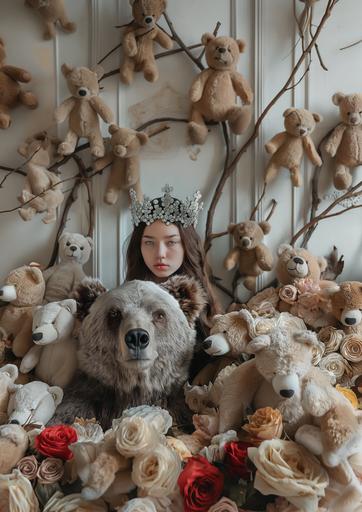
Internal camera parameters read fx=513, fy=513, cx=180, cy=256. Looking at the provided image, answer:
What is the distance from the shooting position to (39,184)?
1436mm

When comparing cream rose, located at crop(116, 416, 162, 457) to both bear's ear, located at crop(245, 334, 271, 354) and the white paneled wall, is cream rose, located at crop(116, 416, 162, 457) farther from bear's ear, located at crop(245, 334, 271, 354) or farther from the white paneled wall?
the white paneled wall

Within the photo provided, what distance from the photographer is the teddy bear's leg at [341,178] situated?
1441 millimetres

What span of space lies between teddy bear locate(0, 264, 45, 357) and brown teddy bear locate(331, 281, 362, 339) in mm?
726

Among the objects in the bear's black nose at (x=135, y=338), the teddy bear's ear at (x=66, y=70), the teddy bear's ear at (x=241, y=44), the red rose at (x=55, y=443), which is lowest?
the red rose at (x=55, y=443)

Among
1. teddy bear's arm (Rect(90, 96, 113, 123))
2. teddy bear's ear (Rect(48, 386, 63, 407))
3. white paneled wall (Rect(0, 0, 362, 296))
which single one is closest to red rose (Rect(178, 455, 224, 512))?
teddy bear's ear (Rect(48, 386, 63, 407))

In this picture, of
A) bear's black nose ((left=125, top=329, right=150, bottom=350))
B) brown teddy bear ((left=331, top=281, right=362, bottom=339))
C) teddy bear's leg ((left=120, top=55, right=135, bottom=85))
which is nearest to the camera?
bear's black nose ((left=125, top=329, right=150, bottom=350))

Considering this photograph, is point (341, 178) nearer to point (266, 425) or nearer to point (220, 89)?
point (220, 89)

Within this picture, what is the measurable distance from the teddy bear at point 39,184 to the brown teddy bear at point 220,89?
0.42 meters

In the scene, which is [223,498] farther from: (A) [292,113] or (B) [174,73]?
(B) [174,73]

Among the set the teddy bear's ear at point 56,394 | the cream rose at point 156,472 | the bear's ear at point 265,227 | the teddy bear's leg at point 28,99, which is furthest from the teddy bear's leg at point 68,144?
the cream rose at point 156,472

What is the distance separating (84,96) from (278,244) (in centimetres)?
69

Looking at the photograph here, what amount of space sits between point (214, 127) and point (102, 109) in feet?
1.07

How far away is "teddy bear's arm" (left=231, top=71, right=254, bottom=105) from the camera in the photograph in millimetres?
1434

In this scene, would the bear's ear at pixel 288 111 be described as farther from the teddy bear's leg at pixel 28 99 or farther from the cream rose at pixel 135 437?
the cream rose at pixel 135 437
